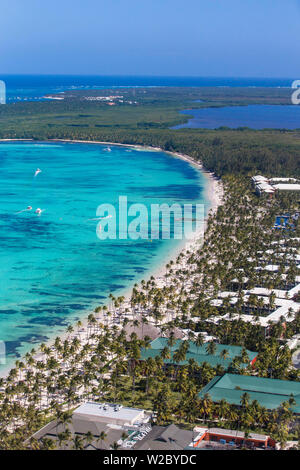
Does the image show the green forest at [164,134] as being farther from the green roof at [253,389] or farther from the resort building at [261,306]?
the green roof at [253,389]

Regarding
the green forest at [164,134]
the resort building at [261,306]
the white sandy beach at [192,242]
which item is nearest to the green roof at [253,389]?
the resort building at [261,306]

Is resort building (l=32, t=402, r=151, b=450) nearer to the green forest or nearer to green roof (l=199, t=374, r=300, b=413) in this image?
green roof (l=199, t=374, r=300, b=413)

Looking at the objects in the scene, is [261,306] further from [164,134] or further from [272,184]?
[164,134]

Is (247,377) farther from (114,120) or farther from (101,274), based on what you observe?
(114,120)

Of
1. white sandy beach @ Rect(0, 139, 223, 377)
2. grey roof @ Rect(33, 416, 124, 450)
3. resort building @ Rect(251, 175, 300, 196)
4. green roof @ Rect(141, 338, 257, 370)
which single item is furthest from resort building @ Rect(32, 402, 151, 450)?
resort building @ Rect(251, 175, 300, 196)

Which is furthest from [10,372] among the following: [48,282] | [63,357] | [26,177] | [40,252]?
[26,177]

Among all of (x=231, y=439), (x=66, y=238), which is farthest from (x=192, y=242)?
(x=231, y=439)
